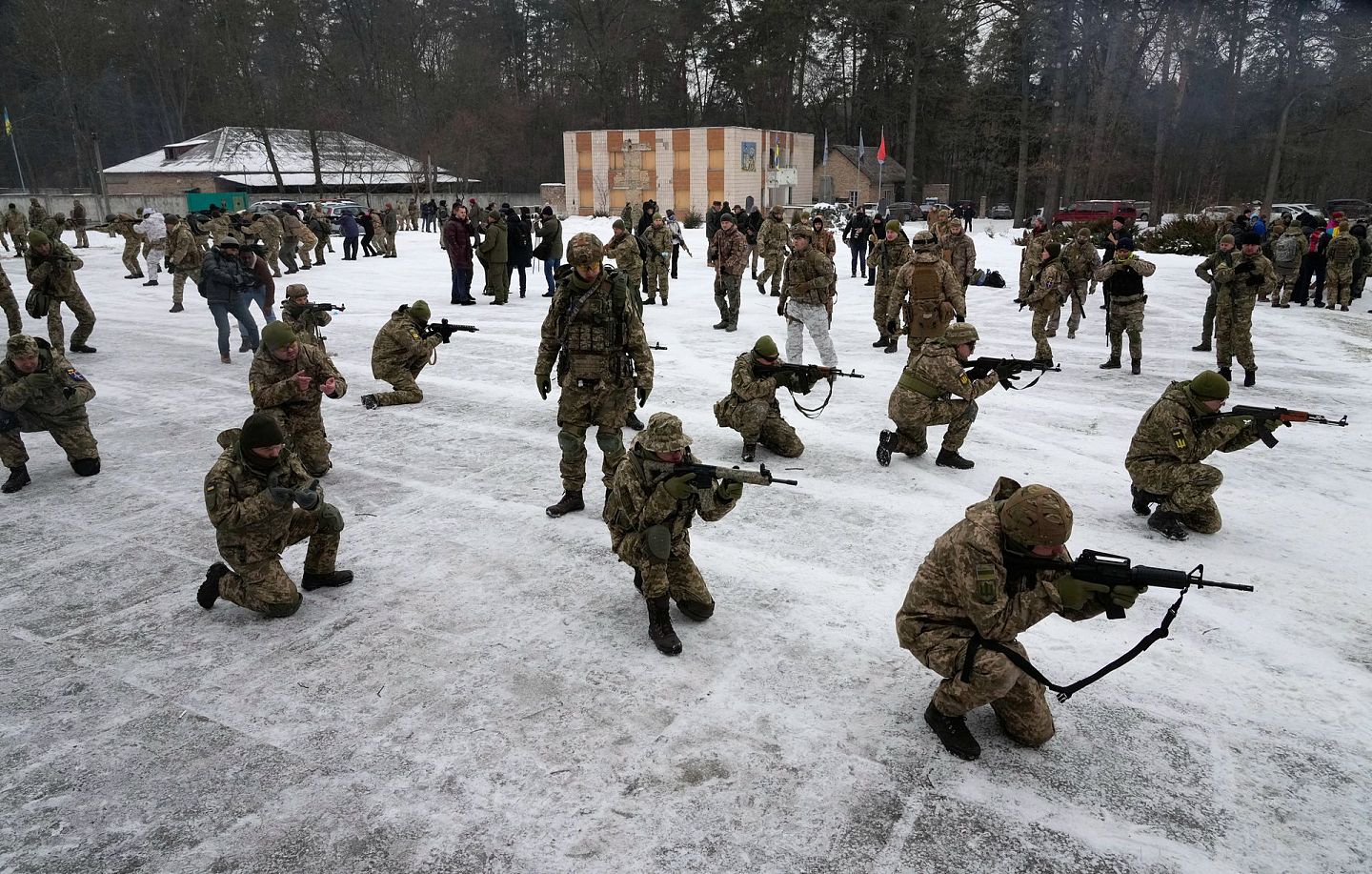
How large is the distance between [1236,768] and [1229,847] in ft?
1.77

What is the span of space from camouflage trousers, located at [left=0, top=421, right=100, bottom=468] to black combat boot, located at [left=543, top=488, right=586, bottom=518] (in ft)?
13.8

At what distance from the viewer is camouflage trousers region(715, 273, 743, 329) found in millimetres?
13078

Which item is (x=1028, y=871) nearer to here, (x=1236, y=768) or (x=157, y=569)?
(x=1236, y=768)

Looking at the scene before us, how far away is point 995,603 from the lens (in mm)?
3393

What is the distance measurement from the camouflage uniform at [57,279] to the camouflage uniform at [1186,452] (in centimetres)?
1194

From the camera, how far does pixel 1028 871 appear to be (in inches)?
120

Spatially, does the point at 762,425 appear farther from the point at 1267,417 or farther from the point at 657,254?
the point at 657,254

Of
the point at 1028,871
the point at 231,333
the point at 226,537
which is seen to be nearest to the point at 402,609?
the point at 226,537

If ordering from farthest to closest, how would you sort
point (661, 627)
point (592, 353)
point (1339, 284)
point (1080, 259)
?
point (1339, 284) → point (1080, 259) → point (592, 353) → point (661, 627)

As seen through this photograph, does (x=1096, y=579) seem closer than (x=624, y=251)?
Yes

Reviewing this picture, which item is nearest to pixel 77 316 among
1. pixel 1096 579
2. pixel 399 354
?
pixel 399 354

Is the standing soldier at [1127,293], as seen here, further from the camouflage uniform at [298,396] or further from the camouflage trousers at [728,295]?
the camouflage uniform at [298,396]

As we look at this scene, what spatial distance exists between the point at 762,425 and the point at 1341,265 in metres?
13.6

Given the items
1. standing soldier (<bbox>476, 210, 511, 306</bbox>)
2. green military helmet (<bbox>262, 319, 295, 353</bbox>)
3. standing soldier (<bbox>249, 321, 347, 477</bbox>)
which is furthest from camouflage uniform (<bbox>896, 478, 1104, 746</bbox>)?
standing soldier (<bbox>476, 210, 511, 306</bbox>)
